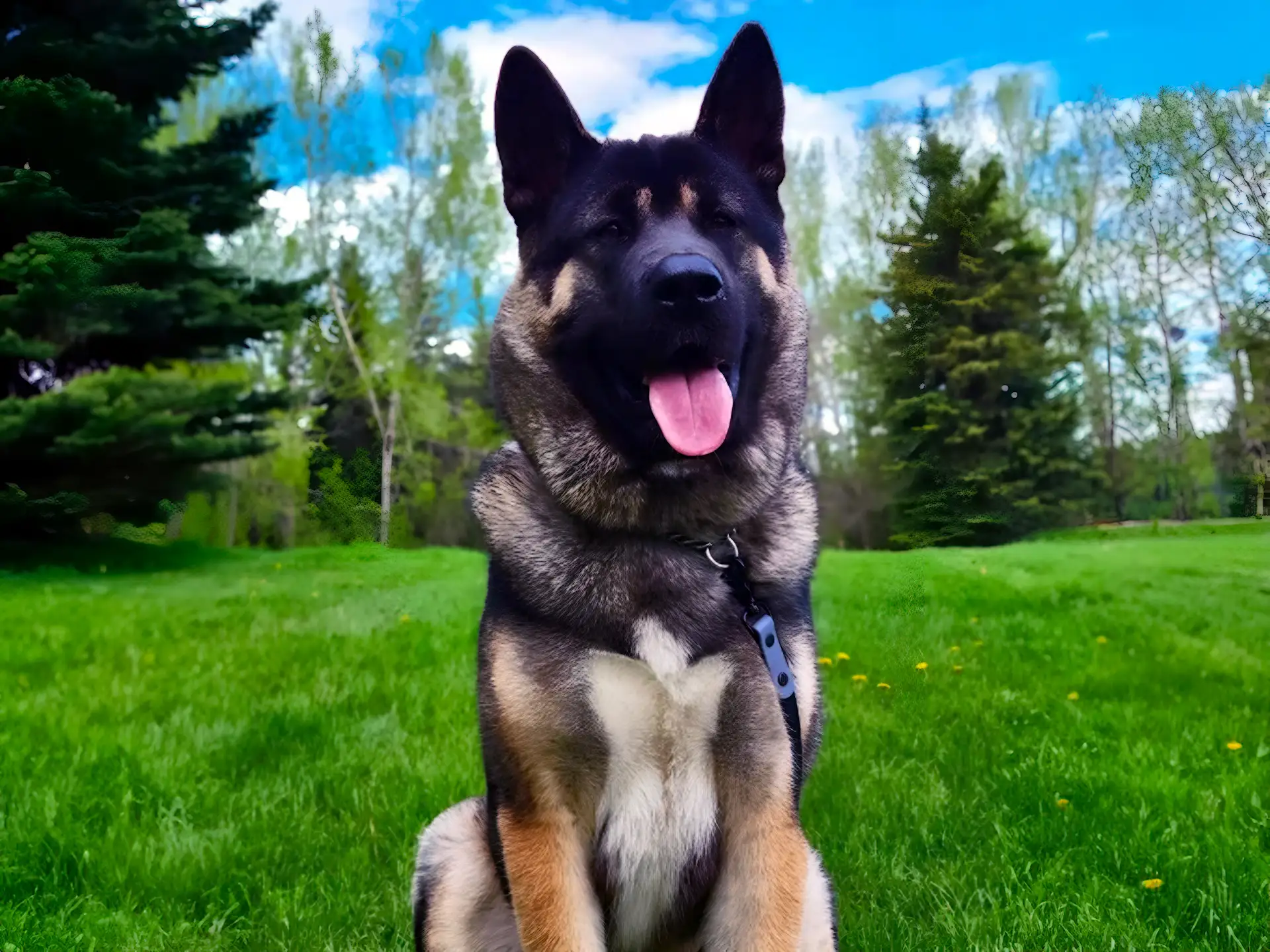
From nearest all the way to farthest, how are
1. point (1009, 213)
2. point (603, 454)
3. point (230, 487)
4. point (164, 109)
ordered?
point (603, 454), point (1009, 213), point (230, 487), point (164, 109)

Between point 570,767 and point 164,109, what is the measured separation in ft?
34.5

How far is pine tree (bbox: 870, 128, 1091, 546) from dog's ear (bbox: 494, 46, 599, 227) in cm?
99

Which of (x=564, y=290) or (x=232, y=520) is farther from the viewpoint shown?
(x=232, y=520)

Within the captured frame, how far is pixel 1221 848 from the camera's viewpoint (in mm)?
2316

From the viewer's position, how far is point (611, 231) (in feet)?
5.97

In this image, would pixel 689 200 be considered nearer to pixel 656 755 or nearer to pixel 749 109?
pixel 749 109

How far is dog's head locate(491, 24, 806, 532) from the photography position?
5.58 ft

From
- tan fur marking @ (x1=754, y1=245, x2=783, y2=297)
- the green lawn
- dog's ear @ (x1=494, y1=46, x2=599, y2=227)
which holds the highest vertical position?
dog's ear @ (x1=494, y1=46, x2=599, y2=227)

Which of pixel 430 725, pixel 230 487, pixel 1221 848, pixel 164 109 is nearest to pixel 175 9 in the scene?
pixel 164 109

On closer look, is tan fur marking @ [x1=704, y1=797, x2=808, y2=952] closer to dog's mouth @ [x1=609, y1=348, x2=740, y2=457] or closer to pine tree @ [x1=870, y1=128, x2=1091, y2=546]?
dog's mouth @ [x1=609, y1=348, x2=740, y2=457]

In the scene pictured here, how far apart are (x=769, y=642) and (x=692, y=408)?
0.49 m

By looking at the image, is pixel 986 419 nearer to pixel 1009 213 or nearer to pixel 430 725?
pixel 1009 213

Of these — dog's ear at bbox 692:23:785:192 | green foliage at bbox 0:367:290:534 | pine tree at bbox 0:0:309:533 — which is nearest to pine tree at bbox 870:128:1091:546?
dog's ear at bbox 692:23:785:192

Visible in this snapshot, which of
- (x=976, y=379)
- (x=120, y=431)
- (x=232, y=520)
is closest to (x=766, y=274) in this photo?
(x=976, y=379)
